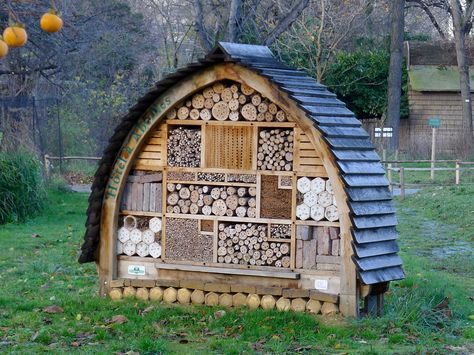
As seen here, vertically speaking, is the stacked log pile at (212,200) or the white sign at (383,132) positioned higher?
the white sign at (383,132)

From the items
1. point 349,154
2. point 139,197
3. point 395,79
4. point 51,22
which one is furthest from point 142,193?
point 395,79

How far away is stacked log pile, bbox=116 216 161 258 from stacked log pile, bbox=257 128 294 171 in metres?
1.45

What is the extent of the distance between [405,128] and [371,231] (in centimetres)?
3390

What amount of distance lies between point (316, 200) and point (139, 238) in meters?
2.17

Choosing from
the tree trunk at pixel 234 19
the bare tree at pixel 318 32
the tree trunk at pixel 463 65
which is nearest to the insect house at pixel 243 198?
the tree trunk at pixel 234 19

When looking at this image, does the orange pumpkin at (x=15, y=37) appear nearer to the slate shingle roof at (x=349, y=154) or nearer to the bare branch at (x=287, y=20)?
the slate shingle roof at (x=349, y=154)

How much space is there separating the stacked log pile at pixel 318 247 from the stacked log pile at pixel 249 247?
6.5 inches

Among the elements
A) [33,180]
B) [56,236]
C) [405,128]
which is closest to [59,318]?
[56,236]

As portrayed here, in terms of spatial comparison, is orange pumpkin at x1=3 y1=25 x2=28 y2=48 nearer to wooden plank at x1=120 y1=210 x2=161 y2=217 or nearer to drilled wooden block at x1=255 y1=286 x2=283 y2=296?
drilled wooden block at x1=255 y1=286 x2=283 y2=296

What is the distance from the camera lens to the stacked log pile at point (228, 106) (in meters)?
10.0

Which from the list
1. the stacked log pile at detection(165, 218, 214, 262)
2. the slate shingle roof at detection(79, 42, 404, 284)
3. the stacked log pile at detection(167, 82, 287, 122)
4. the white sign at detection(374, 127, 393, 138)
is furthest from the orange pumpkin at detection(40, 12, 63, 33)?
the white sign at detection(374, 127, 393, 138)

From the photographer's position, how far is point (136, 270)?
10.6 metres

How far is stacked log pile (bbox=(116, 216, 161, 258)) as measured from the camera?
1056cm

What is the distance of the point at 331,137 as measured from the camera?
31.2ft
